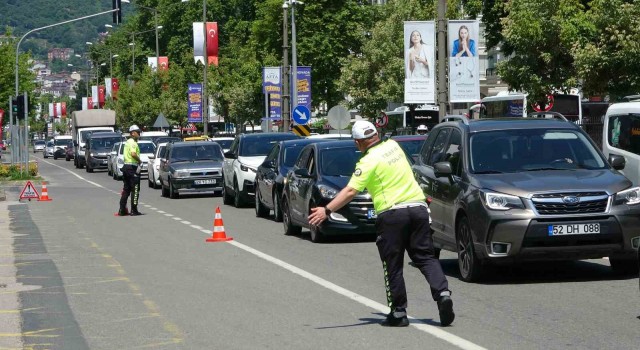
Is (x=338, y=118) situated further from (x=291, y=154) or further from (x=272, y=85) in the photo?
(x=291, y=154)

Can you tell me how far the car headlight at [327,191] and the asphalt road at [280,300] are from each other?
2.37 ft

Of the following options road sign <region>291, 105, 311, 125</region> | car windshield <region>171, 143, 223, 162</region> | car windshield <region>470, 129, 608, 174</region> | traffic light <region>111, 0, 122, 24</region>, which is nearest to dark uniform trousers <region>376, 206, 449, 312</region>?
car windshield <region>470, 129, 608, 174</region>

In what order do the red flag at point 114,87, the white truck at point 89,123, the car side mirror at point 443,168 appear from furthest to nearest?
1. the red flag at point 114,87
2. the white truck at point 89,123
3. the car side mirror at point 443,168

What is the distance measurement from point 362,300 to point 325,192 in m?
7.68

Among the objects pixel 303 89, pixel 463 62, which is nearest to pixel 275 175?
pixel 463 62

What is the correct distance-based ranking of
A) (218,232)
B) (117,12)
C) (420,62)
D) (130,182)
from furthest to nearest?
(117,12) → (420,62) → (130,182) → (218,232)

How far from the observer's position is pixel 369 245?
19734mm

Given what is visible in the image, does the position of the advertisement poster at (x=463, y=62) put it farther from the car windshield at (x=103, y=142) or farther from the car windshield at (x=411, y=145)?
the car windshield at (x=103, y=142)

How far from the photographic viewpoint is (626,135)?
858 inches

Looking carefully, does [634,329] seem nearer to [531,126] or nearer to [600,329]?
[600,329]

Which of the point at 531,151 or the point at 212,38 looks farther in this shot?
the point at 212,38

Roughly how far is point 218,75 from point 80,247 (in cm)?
7407

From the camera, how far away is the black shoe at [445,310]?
34.7 feet

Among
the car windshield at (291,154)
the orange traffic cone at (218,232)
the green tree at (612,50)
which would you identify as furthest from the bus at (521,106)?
the orange traffic cone at (218,232)
